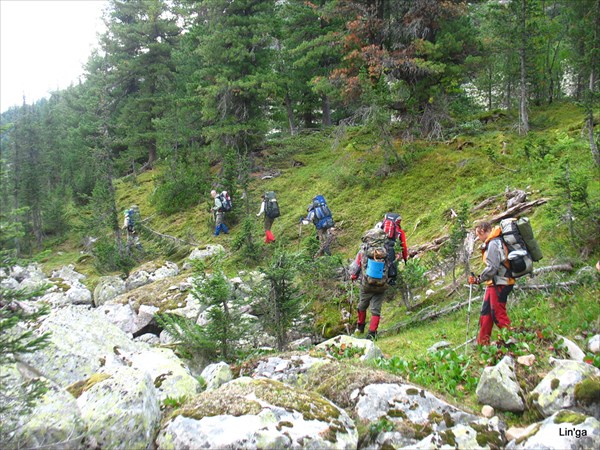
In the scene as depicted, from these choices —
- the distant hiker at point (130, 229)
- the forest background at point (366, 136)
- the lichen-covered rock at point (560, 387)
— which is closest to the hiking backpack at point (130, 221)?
the distant hiker at point (130, 229)

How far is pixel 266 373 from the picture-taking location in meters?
5.48

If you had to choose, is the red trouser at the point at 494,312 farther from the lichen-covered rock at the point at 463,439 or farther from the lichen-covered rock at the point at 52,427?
the lichen-covered rock at the point at 52,427

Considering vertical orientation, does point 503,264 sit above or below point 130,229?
above

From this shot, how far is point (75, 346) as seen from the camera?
6.13 metres

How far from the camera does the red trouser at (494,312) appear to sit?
6.01 meters

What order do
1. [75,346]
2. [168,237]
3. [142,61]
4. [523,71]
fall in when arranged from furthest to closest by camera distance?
1. [142,61]
2. [168,237]
3. [523,71]
4. [75,346]

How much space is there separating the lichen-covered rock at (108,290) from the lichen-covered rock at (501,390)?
43.1 ft

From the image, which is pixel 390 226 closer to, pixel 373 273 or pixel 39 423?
pixel 373 273

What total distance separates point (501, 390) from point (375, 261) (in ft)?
12.3

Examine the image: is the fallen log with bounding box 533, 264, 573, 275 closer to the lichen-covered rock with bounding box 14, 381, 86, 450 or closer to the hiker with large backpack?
the hiker with large backpack

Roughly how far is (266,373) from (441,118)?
15.1 metres

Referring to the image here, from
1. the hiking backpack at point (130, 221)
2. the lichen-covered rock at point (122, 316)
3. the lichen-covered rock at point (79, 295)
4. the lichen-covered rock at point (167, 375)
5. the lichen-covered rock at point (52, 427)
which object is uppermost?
the hiking backpack at point (130, 221)

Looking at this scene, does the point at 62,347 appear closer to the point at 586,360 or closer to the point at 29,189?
the point at 586,360

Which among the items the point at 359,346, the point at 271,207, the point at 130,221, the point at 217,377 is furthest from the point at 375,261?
the point at 130,221
